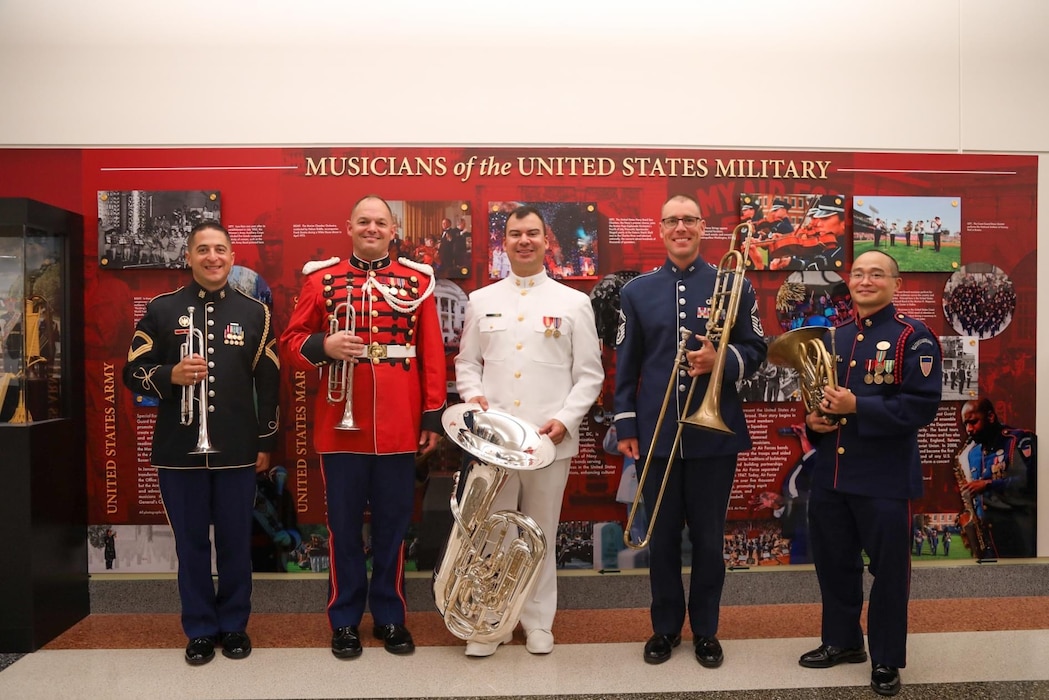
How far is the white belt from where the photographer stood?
3633 mm

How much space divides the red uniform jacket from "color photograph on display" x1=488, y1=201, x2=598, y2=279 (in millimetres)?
679

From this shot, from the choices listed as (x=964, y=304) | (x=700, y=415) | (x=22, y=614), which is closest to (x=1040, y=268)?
(x=964, y=304)

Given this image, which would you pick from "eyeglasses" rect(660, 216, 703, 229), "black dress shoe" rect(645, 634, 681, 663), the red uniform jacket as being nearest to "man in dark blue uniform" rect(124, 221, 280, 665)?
the red uniform jacket

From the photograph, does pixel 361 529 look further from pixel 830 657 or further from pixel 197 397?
pixel 830 657

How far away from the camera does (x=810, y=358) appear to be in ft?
11.1

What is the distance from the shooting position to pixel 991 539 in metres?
4.57

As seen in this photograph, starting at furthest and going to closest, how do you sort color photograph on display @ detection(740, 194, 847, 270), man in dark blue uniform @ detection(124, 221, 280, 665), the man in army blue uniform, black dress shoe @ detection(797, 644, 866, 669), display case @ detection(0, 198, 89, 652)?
the man in army blue uniform
color photograph on display @ detection(740, 194, 847, 270)
display case @ detection(0, 198, 89, 652)
man in dark blue uniform @ detection(124, 221, 280, 665)
black dress shoe @ detection(797, 644, 866, 669)

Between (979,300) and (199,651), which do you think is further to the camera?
(979,300)

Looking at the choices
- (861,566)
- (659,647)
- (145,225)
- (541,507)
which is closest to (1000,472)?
(861,566)

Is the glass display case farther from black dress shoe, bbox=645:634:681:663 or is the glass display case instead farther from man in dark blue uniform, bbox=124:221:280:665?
black dress shoe, bbox=645:634:681:663

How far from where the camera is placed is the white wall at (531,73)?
437 centimetres

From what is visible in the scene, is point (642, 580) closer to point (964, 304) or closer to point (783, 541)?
point (783, 541)

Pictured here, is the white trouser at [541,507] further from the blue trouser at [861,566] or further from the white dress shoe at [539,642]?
the blue trouser at [861,566]

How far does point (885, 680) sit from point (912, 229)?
8.22ft
